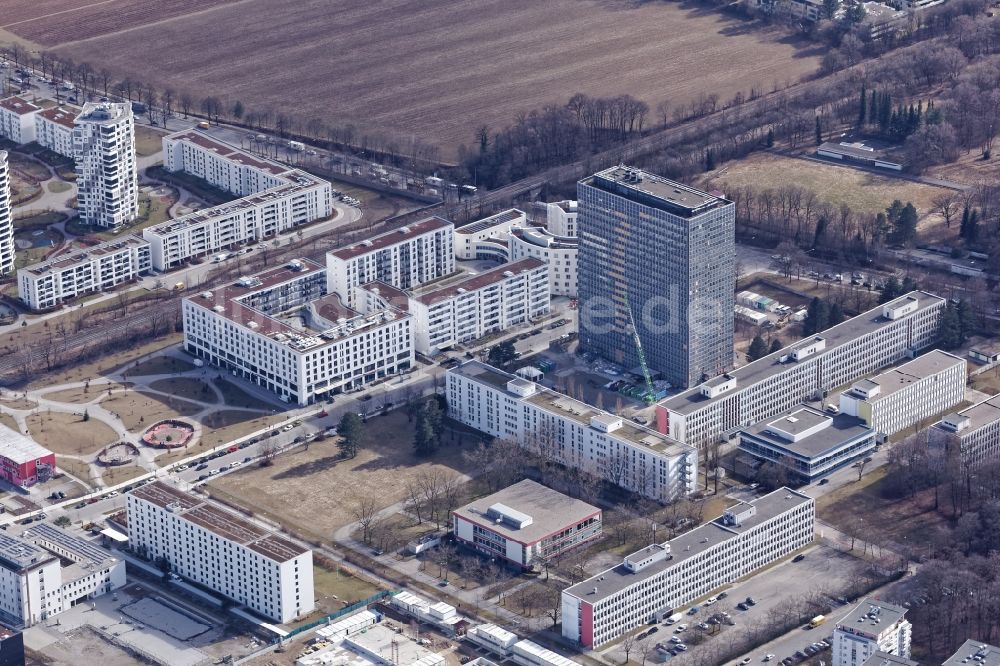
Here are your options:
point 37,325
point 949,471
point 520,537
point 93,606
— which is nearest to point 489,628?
point 520,537

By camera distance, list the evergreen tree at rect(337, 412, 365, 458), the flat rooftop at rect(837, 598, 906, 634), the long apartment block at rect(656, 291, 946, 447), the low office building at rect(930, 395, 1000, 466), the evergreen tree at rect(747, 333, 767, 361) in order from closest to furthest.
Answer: the flat rooftop at rect(837, 598, 906, 634) → the low office building at rect(930, 395, 1000, 466) → the evergreen tree at rect(337, 412, 365, 458) → the long apartment block at rect(656, 291, 946, 447) → the evergreen tree at rect(747, 333, 767, 361)

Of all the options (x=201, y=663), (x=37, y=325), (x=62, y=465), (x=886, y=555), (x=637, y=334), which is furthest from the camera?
(x=37, y=325)

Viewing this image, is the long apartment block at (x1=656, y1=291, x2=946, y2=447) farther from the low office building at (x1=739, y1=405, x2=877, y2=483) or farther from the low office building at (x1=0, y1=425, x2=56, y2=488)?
the low office building at (x1=0, y1=425, x2=56, y2=488)

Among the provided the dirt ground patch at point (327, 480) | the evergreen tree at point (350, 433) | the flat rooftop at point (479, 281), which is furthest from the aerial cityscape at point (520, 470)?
the flat rooftop at point (479, 281)

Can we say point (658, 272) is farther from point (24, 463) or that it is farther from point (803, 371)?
point (24, 463)

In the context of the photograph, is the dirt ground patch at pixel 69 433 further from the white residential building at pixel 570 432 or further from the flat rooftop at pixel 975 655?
the flat rooftop at pixel 975 655

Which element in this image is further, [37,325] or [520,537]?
[37,325]

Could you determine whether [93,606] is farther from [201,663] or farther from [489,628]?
[489,628]

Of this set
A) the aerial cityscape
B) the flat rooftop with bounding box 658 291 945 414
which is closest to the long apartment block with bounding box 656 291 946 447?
the flat rooftop with bounding box 658 291 945 414
